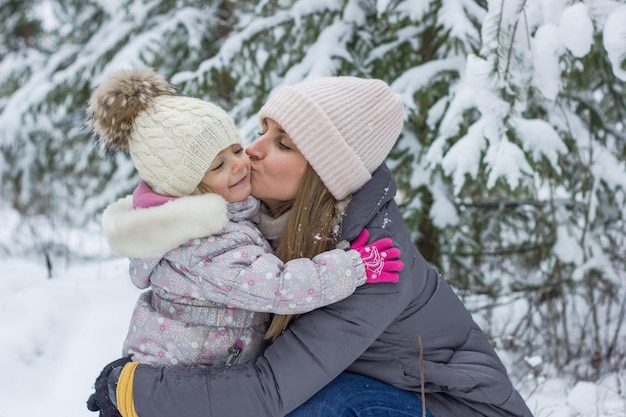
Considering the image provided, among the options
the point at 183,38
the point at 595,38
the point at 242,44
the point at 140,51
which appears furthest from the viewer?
the point at 183,38

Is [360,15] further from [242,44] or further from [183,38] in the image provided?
[183,38]

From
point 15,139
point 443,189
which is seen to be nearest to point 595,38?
point 443,189

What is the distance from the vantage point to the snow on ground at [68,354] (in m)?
3.08

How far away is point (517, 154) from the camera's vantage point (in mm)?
2881

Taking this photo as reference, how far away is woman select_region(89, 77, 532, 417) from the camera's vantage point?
1.82m

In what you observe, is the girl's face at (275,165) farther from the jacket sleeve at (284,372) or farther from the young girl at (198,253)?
the jacket sleeve at (284,372)

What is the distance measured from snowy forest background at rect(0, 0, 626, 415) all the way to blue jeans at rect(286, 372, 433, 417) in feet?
4.58

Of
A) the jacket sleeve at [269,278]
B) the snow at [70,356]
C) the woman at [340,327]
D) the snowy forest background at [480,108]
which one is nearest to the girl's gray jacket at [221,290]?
the jacket sleeve at [269,278]

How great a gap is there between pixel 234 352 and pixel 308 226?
520 mm

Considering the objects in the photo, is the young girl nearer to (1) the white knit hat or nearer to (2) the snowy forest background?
(1) the white knit hat

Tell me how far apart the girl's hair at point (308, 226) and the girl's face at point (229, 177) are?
21cm

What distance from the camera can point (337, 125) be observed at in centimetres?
204

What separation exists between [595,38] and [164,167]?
2228mm

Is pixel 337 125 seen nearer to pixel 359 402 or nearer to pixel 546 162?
pixel 359 402
